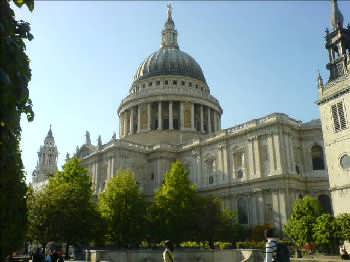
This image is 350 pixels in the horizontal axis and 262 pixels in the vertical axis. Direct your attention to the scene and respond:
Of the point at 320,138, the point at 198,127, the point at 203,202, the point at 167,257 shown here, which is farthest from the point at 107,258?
the point at 198,127

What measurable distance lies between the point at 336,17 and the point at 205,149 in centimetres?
2988

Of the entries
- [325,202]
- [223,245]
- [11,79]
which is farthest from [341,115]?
[11,79]

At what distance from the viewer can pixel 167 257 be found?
1261 cm

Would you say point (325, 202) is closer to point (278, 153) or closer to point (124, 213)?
point (278, 153)

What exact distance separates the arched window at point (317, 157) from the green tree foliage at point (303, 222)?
581 inches

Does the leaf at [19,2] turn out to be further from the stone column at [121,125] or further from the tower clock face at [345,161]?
the stone column at [121,125]

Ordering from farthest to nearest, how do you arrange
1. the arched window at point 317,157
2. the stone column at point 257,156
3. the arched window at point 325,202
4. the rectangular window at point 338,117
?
the arched window at point 317,157 < the stone column at point 257,156 < the arched window at point 325,202 < the rectangular window at point 338,117

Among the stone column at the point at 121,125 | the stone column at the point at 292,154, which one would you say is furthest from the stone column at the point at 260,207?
the stone column at the point at 121,125

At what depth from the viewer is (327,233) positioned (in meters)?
37.3

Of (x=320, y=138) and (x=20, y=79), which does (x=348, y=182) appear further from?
(x=20, y=79)

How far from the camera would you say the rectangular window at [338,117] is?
4200cm

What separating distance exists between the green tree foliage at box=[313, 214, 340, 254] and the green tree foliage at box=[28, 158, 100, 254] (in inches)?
906

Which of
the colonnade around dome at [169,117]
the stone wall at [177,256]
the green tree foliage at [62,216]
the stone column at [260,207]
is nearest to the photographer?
the stone wall at [177,256]

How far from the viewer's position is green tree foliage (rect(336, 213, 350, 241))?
35.9m
